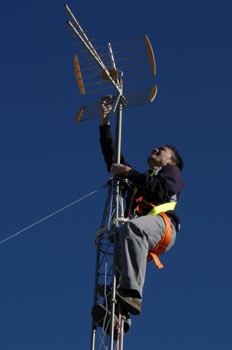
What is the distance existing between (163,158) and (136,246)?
88.3 inches

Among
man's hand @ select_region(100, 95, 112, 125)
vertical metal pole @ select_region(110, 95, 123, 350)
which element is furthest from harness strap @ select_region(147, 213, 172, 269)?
man's hand @ select_region(100, 95, 112, 125)

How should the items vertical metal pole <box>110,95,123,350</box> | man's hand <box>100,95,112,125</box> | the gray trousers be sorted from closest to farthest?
vertical metal pole <box>110,95,123,350</box>
the gray trousers
man's hand <box>100,95,112,125</box>

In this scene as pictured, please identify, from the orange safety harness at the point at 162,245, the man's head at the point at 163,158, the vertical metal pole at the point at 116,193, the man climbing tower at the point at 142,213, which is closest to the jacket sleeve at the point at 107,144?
the man climbing tower at the point at 142,213

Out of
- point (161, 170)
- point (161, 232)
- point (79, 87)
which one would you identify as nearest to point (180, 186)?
point (161, 170)

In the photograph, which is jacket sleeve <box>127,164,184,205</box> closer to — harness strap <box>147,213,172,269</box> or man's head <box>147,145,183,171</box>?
harness strap <box>147,213,172,269</box>

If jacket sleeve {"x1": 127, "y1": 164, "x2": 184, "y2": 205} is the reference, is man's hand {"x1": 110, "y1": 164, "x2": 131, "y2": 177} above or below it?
above

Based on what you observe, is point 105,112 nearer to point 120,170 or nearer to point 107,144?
point 107,144

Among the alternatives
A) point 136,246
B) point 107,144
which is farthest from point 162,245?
point 107,144

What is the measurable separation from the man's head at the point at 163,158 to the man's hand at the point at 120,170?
46.3 inches

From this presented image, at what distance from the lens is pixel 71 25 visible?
9.20 metres

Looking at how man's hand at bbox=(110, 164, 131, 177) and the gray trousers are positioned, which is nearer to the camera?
the gray trousers

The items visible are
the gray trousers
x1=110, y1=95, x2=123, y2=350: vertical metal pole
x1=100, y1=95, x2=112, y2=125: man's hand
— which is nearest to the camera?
x1=110, y1=95, x2=123, y2=350: vertical metal pole

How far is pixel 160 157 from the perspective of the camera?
938 cm

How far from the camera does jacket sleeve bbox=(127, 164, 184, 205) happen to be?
26.7 feet
